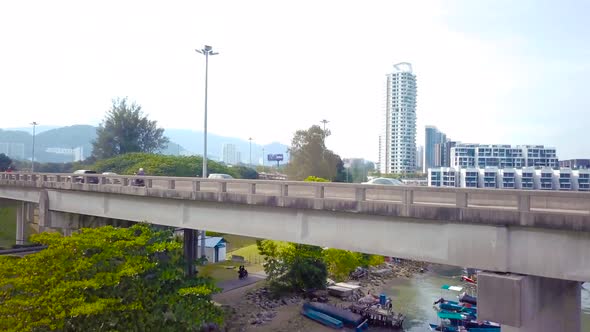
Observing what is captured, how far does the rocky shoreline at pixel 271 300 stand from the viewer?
2928 cm

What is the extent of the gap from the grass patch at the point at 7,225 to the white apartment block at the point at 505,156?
103059 mm

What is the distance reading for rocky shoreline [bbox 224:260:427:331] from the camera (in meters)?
29.3

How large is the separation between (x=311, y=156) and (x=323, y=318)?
51.3m

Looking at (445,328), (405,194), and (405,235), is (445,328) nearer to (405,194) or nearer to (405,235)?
(405,235)

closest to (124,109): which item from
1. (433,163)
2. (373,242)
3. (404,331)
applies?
(404,331)

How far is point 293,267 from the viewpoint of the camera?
3619 centimetres

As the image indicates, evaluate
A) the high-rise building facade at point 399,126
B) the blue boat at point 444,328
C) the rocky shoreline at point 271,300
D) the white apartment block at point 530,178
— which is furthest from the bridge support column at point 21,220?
the high-rise building facade at point 399,126

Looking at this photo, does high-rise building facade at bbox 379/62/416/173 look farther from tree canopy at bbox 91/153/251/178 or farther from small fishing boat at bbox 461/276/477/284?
small fishing boat at bbox 461/276/477/284

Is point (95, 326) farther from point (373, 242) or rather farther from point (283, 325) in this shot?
point (283, 325)

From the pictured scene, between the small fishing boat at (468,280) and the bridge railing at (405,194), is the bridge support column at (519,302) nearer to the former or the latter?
the bridge railing at (405,194)

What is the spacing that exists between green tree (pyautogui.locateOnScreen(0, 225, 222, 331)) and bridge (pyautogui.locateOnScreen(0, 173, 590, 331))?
276 centimetres

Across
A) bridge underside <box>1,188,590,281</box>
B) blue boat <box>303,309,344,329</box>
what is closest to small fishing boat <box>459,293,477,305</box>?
blue boat <box>303,309,344,329</box>

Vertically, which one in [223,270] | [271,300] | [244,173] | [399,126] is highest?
[399,126]

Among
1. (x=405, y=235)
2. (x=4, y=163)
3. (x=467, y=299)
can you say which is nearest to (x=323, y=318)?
(x=467, y=299)
